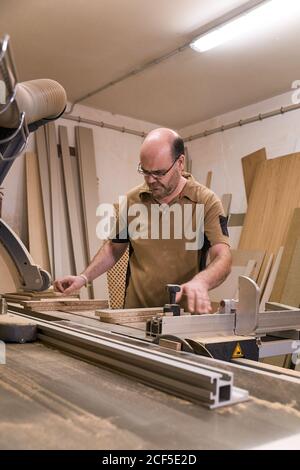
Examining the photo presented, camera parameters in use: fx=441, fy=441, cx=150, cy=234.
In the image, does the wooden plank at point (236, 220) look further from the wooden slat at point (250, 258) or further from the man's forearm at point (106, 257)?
the man's forearm at point (106, 257)

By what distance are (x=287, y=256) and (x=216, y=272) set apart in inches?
77.0

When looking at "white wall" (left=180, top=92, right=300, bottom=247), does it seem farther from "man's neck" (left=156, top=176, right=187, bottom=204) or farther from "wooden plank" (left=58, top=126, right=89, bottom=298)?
"man's neck" (left=156, top=176, right=187, bottom=204)

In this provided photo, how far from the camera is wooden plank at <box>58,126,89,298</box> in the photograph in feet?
14.6

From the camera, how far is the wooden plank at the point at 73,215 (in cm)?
444

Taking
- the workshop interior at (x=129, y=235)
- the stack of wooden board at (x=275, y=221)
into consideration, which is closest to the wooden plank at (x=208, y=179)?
the workshop interior at (x=129, y=235)

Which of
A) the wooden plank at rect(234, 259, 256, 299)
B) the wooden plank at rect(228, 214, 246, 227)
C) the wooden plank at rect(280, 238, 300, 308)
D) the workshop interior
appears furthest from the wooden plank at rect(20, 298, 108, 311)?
the wooden plank at rect(228, 214, 246, 227)

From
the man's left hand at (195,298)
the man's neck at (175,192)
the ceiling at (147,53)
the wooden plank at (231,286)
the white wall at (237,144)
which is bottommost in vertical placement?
the wooden plank at (231,286)

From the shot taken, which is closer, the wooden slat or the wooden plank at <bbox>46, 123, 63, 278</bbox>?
the wooden slat

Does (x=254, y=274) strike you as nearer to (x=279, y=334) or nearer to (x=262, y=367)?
(x=279, y=334)

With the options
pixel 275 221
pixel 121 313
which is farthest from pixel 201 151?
pixel 121 313

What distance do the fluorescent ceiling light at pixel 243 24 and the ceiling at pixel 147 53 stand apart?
0.06 m

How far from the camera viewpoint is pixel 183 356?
3.66 ft

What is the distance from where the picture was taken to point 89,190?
4.62 metres
